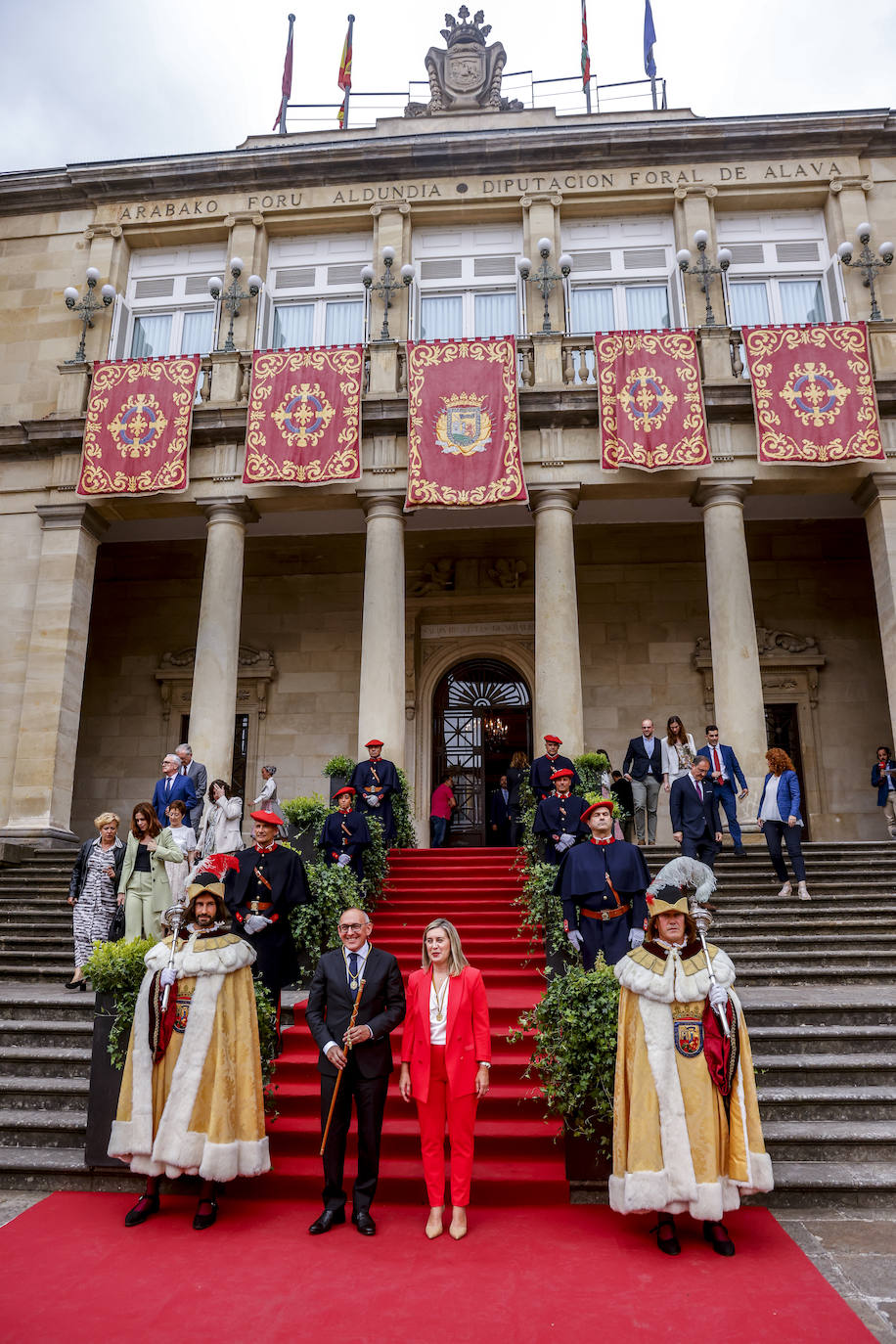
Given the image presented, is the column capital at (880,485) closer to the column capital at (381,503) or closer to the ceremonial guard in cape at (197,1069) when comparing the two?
the column capital at (381,503)

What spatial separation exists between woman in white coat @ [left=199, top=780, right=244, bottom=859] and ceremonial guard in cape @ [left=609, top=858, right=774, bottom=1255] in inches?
292

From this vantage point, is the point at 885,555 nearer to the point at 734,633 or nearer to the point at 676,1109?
the point at 734,633

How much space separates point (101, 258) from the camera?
18516 millimetres

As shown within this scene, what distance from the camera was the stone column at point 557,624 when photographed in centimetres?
1437

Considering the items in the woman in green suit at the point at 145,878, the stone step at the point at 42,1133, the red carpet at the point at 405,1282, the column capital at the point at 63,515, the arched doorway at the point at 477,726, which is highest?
the column capital at the point at 63,515

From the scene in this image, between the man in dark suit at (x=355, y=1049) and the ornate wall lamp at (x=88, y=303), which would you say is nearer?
the man in dark suit at (x=355, y=1049)

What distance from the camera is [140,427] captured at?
634 inches

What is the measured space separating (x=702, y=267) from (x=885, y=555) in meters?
6.27

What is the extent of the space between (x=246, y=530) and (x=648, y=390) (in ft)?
24.8

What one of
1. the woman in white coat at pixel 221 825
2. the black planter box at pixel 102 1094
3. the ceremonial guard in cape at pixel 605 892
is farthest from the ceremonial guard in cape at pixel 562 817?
the black planter box at pixel 102 1094

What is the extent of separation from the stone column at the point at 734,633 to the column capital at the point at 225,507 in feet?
25.6

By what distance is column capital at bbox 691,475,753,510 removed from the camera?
607 inches

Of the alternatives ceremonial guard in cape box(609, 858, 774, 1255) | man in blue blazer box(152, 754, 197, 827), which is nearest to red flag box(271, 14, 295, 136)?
man in blue blazer box(152, 754, 197, 827)

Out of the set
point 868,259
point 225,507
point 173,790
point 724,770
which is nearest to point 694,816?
point 724,770
